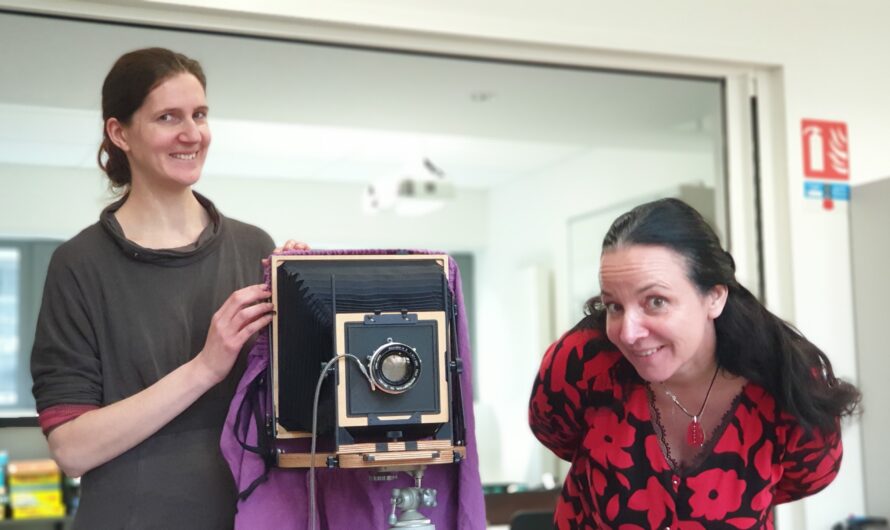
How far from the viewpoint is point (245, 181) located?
613 cm

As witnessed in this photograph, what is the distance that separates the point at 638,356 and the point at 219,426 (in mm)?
637

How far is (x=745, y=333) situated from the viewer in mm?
1488

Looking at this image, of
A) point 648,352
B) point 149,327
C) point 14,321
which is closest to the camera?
point 648,352

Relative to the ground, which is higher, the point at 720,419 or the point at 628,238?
the point at 628,238

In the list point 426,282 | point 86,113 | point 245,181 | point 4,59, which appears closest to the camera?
point 426,282

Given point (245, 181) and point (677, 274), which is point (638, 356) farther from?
point (245, 181)

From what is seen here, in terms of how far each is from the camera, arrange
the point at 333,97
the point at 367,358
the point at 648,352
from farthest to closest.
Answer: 1. the point at 333,97
2. the point at 648,352
3. the point at 367,358

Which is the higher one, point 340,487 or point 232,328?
point 232,328

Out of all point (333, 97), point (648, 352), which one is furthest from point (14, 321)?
point (648, 352)

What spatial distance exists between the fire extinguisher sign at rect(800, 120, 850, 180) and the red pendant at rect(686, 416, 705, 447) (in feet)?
5.11

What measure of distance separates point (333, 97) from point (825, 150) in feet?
5.77

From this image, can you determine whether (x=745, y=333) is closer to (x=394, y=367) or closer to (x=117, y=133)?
(x=394, y=367)

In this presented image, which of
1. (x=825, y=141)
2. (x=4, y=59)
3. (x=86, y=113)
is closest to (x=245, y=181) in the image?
(x=86, y=113)

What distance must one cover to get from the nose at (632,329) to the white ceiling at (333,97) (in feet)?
4.95
